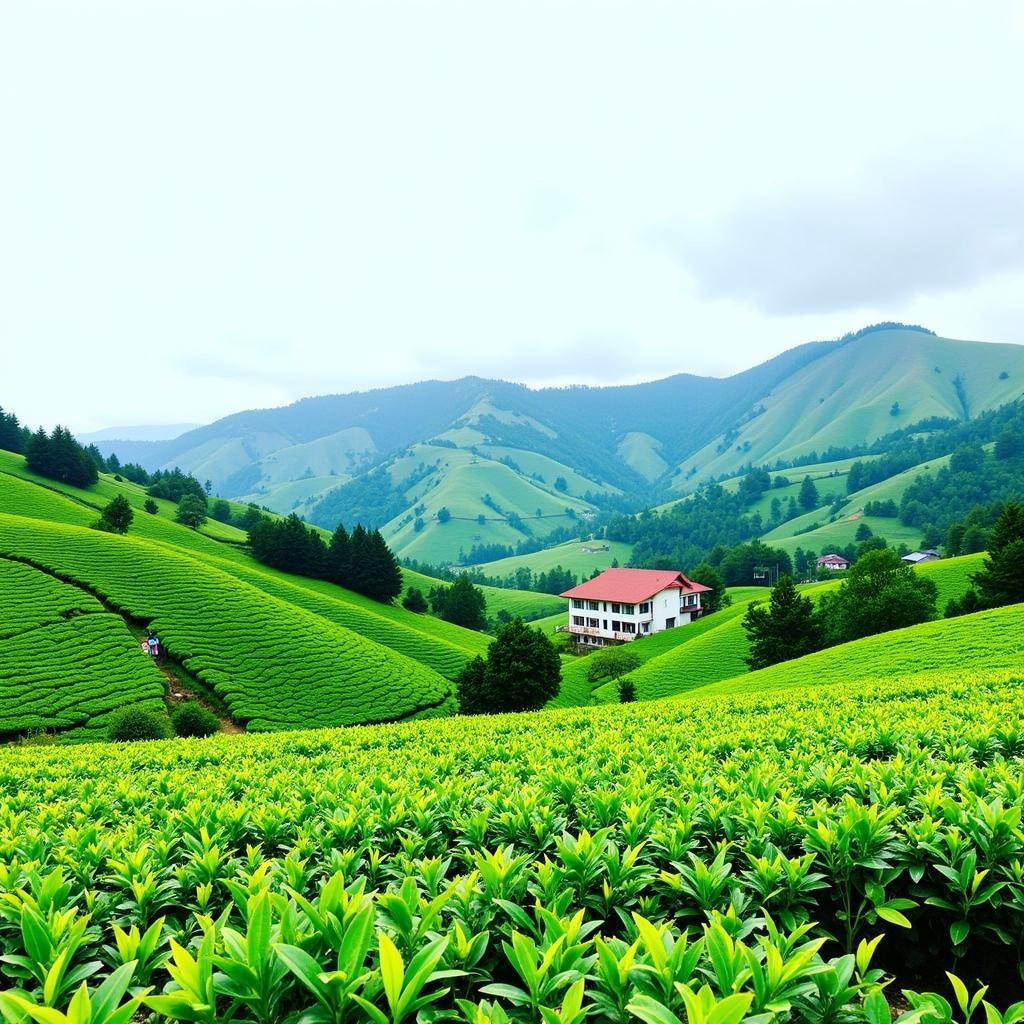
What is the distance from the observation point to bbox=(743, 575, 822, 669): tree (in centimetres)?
4666

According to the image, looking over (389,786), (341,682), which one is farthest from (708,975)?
(341,682)

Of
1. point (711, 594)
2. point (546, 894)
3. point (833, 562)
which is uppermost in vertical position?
point (546, 894)

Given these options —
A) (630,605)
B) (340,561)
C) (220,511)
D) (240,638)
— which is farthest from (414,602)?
(220,511)

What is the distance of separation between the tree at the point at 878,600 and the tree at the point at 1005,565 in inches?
140

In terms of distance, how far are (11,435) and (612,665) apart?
11775cm

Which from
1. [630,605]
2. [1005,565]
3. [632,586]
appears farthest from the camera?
[632,586]

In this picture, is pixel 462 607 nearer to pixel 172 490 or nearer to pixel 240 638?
pixel 240 638

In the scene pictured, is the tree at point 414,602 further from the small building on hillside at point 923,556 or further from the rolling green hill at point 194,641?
the small building on hillside at point 923,556

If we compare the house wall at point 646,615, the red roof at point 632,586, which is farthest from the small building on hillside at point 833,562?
the house wall at point 646,615

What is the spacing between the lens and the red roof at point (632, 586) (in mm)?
84562

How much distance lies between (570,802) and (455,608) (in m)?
83.2

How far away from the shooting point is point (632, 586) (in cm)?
8700

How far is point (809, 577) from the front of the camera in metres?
142

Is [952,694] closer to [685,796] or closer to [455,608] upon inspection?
[685,796]
